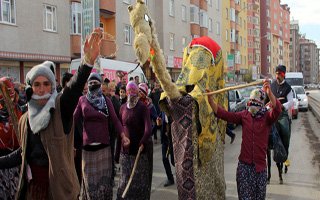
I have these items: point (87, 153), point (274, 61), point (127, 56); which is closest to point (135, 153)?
point (87, 153)

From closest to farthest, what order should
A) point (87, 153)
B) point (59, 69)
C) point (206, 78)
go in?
point (206, 78) → point (87, 153) → point (59, 69)

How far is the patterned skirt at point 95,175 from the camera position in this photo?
564cm

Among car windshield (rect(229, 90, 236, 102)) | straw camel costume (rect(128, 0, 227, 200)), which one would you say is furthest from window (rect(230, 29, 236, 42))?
straw camel costume (rect(128, 0, 227, 200))

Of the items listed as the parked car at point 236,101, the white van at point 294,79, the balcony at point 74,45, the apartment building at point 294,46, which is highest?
the apartment building at point 294,46

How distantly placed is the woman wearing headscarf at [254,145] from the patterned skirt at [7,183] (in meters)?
2.54

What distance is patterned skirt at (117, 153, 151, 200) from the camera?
5.97 metres

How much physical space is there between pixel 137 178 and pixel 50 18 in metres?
16.5

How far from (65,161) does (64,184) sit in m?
0.18

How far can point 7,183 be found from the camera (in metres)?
4.47

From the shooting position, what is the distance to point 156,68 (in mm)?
4223

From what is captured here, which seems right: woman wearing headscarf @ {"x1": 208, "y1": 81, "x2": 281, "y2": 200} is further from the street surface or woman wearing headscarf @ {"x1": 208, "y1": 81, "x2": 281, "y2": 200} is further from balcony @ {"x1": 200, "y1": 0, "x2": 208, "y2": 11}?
balcony @ {"x1": 200, "y1": 0, "x2": 208, "y2": 11}

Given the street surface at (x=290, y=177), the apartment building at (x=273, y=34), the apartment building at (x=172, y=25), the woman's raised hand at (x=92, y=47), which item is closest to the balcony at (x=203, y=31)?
the apartment building at (x=172, y=25)

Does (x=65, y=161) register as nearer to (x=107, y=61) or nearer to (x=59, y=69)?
(x=107, y=61)

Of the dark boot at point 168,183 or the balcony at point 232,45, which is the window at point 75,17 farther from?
the balcony at point 232,45
